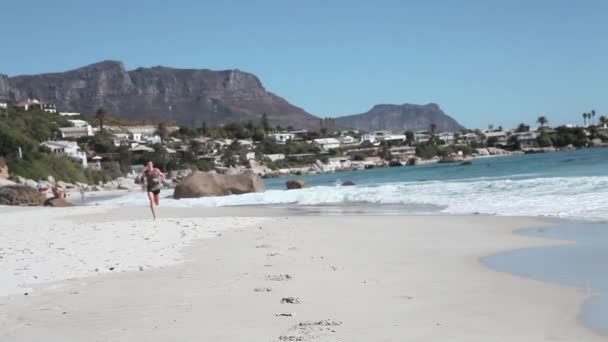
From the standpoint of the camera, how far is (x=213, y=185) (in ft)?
95.8

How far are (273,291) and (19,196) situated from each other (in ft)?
70.8

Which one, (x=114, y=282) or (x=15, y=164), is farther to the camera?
(x=15, y=164)

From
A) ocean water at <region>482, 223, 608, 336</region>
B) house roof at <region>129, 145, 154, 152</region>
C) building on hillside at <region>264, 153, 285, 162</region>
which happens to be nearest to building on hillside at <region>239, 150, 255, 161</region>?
building on hillside at <region>264, 153, 285, 162</region>

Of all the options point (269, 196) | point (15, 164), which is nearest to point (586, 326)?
point (269, 196)

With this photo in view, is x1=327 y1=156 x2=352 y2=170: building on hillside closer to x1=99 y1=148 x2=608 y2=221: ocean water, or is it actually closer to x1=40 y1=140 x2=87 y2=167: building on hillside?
x1=40 y1=140 x2=87 y2=167: building on hillside

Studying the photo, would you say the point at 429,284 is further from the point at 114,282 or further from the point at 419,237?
the point at 419,237

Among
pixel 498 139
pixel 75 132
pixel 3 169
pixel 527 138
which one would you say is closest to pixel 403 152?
pixel 527 138

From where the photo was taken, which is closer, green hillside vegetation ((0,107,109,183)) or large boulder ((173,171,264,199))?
large boulder ((173,171,264,199))

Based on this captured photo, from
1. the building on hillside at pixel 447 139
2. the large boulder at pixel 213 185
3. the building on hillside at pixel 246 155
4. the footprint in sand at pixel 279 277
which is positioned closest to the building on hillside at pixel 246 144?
Answer: the building on hillside at pixel 246 155

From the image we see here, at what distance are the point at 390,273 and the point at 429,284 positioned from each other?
0.74 metres

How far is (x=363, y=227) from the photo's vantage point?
1278 cm

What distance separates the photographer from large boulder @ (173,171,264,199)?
28906 millimetres

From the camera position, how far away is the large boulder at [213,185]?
28.9 meters

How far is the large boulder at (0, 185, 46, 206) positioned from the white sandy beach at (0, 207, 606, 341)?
1510 cm
